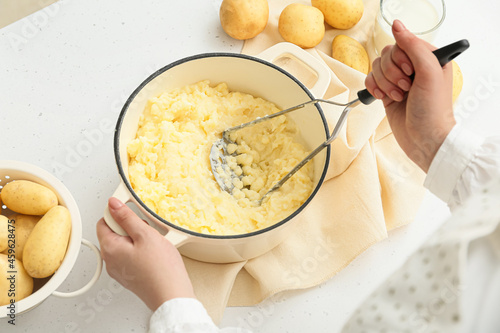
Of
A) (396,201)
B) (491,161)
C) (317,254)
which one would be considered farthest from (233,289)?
(491,161)

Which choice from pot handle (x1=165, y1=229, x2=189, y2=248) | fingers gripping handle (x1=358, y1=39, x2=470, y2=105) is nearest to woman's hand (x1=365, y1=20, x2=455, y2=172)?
fingers gripping handle (x1=358, y1=39, x2=470, y2=105)

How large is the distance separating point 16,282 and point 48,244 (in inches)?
2.3

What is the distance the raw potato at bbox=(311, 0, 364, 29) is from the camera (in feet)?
3.04

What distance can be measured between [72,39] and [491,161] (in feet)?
2.42

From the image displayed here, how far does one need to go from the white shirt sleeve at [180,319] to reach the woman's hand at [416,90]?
0.36 meters

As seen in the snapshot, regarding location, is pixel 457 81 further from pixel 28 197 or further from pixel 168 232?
pixel 28 197

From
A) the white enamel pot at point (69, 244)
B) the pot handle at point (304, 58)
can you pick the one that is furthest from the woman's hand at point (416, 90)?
the white enamel pot at point (69, 244)

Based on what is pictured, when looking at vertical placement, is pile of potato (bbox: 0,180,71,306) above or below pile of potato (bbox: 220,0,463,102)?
below

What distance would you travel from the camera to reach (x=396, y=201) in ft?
2.72

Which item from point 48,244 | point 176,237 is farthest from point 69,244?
point 176,237

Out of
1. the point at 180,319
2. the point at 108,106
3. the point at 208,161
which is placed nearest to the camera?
the point at 180,319

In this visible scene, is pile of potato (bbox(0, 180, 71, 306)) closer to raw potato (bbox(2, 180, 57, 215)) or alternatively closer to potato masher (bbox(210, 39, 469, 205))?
raw potato (bbox(2, 180, 57, 215))

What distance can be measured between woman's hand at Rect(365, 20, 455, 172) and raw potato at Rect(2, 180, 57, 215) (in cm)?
44

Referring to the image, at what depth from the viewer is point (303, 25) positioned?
90 centimetres
